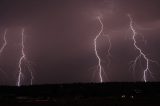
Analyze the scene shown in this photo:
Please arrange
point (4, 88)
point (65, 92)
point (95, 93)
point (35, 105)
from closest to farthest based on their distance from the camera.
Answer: point (35, 105) < point (95, 93) < point (65, 92) < point (4, 88)

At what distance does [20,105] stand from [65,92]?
88.1 feet

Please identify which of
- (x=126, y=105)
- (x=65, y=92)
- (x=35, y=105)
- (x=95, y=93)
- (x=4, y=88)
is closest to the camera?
(x=126, y=105)

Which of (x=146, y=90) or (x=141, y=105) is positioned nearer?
(x=141, y=105)

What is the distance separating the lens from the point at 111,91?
72.8m

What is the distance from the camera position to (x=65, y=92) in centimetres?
7294

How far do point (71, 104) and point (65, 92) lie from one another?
87.7 feet

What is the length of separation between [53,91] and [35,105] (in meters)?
28.9

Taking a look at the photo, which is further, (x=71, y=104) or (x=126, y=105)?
(x=71, y=104)

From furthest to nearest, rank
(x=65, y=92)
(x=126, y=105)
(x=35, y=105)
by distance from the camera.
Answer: (x=65, y=92) → (x=35, y=105) → (x=126, y=105)

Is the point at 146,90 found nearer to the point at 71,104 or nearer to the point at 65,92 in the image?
the point at 65,92

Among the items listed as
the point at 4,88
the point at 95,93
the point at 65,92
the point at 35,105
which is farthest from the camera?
the point at 4,88

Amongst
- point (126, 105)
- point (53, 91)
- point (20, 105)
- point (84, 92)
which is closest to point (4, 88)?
point (53, 91)

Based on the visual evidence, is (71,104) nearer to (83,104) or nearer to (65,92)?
(83,104)

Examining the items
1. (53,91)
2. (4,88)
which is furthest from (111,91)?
(4,88)
